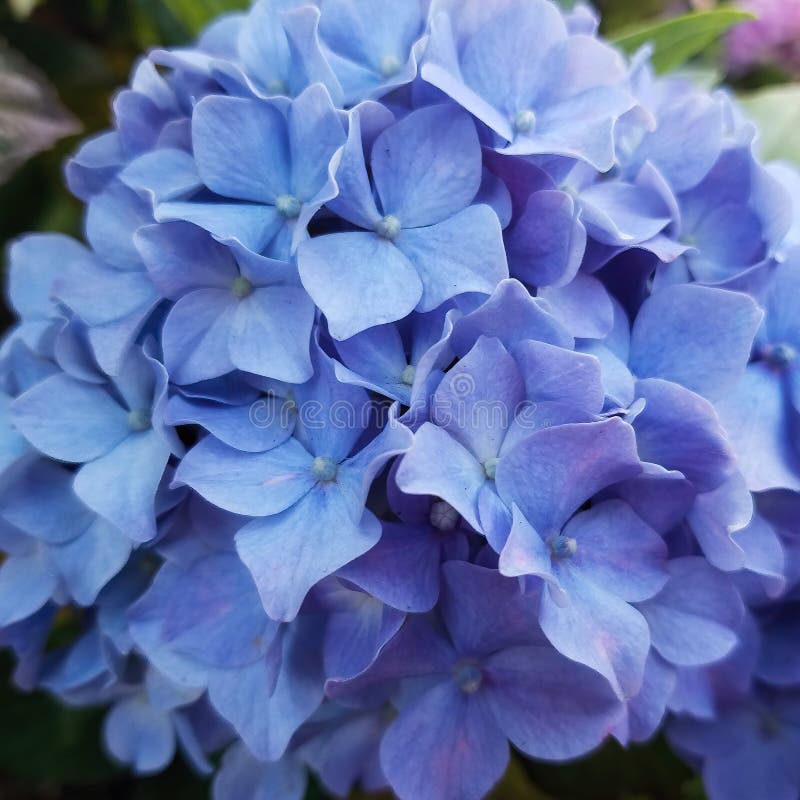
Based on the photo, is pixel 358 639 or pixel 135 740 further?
pixel 135 740

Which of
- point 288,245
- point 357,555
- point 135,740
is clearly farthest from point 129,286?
point 135,740

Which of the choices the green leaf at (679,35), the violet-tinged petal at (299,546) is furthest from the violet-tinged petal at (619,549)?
the green leaf at (679,35)

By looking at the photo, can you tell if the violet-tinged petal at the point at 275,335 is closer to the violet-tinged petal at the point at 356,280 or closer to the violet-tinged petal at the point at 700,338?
the violet-tinged petal at the point at 356,280

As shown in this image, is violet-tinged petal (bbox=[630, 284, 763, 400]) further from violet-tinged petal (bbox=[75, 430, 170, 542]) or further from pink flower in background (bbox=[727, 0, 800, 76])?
pink flower in background (bbox=[727, 0, 800, 76])

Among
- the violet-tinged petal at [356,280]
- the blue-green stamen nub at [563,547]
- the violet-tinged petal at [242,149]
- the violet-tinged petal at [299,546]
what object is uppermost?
the violet-tinged petal at [242,149]

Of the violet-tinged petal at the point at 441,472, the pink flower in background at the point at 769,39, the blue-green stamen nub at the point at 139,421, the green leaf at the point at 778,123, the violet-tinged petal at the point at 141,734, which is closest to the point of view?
the violet-tinged petal at the point at 441,472

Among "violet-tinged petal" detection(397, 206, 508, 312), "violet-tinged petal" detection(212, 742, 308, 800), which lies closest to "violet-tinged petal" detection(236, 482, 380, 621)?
"violet-tinged petal" detection(397, 206, 508, 312)

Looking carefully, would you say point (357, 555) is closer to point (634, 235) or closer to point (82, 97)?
point (634, 235)
